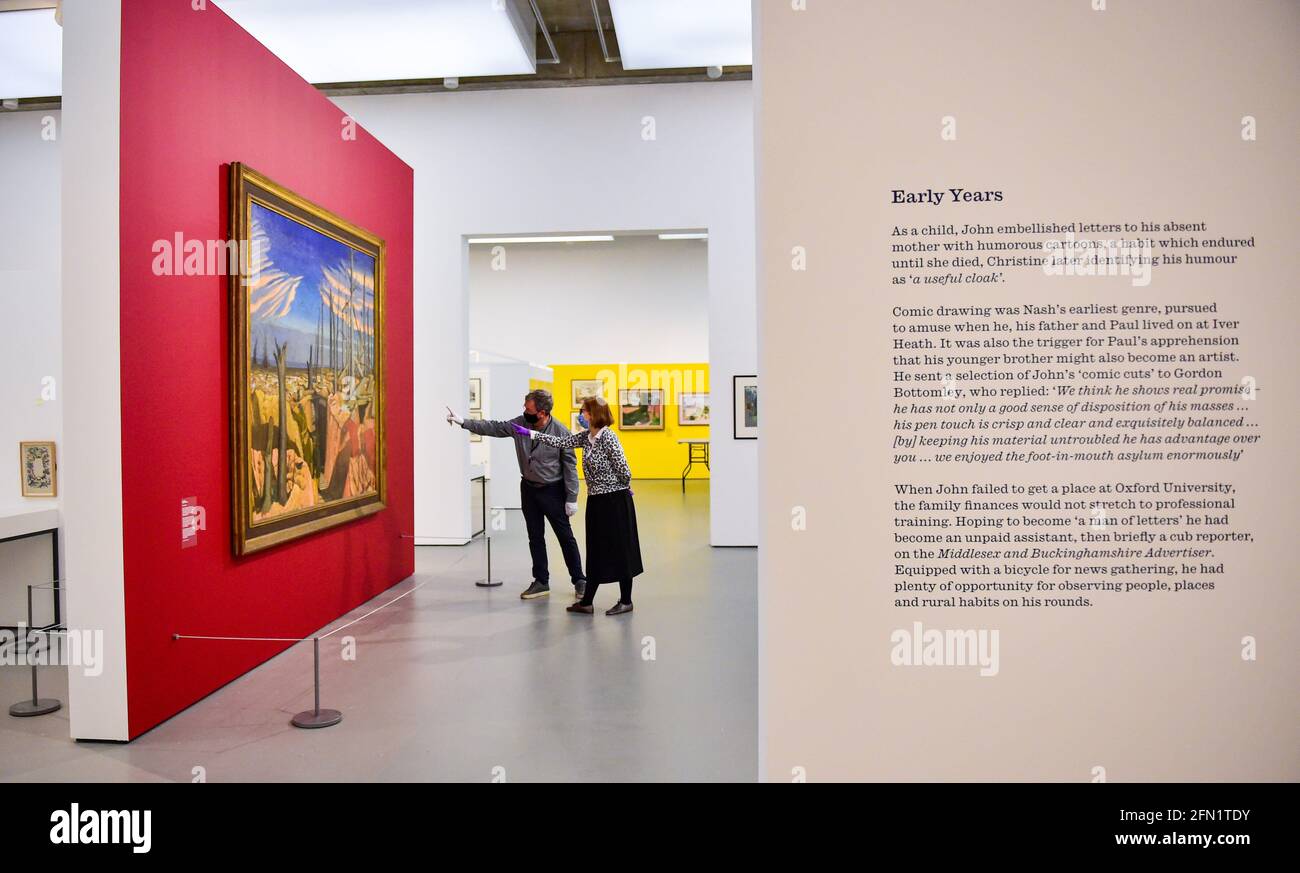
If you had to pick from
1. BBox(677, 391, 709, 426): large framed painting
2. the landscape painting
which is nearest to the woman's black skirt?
the landscape painting

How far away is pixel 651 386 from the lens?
21.1m

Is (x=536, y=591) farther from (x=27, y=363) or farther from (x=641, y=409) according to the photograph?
(x=641, y=409)

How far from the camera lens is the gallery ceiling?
8797 millimetres

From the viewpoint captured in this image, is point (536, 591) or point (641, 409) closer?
point (536, 591)

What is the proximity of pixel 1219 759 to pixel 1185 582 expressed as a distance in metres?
0.77

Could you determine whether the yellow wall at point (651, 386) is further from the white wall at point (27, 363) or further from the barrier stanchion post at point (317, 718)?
the barrier stanchion post at point (317, 718)

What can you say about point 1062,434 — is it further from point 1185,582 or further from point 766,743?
point 766,743

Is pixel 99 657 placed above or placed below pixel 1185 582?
below

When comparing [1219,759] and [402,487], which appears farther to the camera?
[402,487]

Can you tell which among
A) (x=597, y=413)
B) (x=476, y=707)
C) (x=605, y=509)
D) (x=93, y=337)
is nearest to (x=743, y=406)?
(x=597, y=413)

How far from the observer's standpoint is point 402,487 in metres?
8.93

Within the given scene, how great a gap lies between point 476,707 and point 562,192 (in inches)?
313
